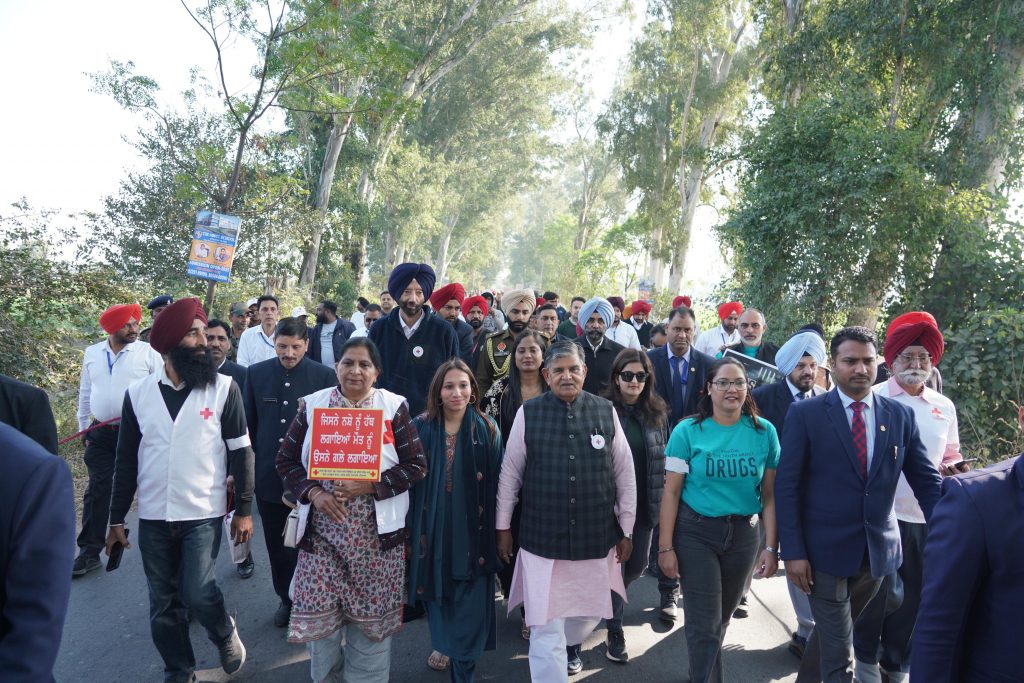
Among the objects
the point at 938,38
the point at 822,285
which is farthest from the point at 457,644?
the point at 938,38

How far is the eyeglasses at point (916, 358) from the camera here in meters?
3.65

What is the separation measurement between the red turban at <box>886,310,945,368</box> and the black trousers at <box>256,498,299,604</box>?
415cm

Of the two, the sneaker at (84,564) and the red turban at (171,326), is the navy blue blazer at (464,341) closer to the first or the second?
the red turban at (171,326)

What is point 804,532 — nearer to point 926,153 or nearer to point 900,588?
point 900,588

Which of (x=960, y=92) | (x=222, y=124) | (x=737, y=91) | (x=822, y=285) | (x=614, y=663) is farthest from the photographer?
(x=737, y=91)

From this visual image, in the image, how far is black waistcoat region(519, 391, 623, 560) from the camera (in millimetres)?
3385

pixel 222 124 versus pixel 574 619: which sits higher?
pixel 222 124

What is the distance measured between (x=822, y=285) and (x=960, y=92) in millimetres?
3532

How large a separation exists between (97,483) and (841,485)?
17.6 feet

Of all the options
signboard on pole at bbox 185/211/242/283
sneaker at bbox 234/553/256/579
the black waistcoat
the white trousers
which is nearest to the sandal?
the white trousers

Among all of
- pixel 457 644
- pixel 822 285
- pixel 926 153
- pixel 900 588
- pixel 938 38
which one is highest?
pixel 938 38

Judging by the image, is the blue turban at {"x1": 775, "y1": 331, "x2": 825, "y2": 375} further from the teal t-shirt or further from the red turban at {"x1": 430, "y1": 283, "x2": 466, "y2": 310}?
the red turban at {"x1": 430, "y1": 283, "x2": 466, "y2": 310}

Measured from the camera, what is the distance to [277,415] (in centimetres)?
432

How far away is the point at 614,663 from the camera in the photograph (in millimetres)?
3920
